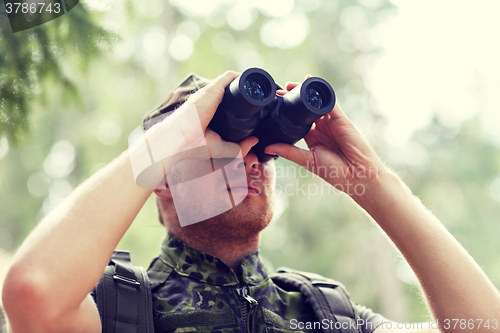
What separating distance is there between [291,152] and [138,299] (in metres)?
0.86

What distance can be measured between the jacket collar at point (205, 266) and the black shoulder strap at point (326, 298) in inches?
6.5

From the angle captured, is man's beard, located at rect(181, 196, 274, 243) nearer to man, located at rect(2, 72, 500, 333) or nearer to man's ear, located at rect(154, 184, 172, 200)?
man, located at rect(2, 72, 500, 333)

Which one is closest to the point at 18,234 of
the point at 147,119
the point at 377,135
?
Answer: the point at 377,135

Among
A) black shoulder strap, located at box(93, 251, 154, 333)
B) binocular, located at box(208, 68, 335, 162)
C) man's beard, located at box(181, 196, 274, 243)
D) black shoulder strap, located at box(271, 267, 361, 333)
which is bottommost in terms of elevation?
black shoulder strap, located at box(271, 267, 361, 333)

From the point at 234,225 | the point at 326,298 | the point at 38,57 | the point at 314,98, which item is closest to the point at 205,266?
the point at 234,225

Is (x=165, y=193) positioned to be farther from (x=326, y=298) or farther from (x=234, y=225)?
(x=326, y=298)

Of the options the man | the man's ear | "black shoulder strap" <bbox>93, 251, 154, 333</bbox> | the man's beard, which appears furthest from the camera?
the man's ear

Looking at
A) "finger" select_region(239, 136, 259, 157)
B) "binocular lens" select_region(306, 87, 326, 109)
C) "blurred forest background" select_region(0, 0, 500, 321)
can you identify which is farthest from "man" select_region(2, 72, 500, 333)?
"blurred forest background" select_region(0, 0, 500, 321)

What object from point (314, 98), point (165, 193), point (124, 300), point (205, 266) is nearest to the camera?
point (124, 300)

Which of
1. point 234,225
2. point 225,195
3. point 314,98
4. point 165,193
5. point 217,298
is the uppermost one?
point 314,98

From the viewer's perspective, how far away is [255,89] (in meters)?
1.46

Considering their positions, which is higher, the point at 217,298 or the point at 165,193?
the point at 165,193

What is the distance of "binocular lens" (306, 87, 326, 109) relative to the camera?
151cm

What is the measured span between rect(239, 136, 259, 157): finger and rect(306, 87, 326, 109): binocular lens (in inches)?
11.4
